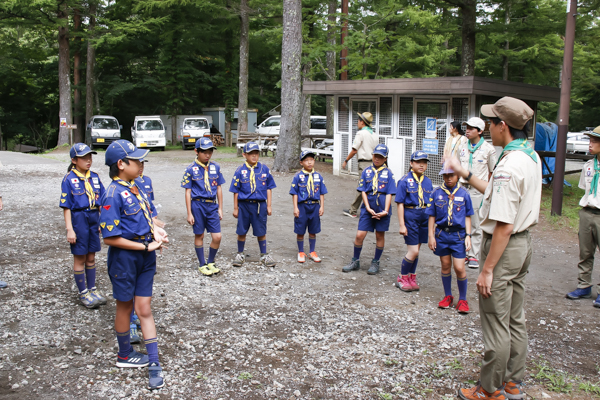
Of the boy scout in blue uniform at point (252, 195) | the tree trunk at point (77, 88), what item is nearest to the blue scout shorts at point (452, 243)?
the boy scout in blue uniform at point (252, 195)

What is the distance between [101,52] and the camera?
34.9 m

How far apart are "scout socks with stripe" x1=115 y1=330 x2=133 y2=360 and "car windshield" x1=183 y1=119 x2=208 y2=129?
86.5 feet

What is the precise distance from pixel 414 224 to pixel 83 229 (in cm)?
390

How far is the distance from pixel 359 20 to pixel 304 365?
1848 centimetres

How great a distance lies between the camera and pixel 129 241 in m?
4.03

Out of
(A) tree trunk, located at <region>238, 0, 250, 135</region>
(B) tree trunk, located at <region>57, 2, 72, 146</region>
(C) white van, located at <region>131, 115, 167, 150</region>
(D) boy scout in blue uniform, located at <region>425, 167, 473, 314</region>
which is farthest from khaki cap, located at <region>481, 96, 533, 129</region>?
(B) tree trunk, located at <region>57, 2, 72, 146</region>

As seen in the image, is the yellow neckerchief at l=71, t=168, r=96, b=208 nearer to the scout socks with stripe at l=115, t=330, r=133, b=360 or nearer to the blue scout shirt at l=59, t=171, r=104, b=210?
the blue scout shirt at l=59, t=171, r=104, b=210

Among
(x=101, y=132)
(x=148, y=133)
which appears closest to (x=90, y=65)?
(x=101, y=132)

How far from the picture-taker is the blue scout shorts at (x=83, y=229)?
5516mm

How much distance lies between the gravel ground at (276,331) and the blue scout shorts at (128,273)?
2.29 feet

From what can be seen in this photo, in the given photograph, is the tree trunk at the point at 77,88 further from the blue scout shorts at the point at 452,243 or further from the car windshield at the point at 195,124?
the blue scout shorts at the point at 452,243

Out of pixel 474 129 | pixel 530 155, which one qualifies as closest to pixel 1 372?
pixel 530 155

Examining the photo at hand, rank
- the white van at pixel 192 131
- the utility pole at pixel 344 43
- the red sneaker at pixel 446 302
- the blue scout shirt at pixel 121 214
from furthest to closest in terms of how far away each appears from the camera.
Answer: the white van at pixel 192 131 → the utility pole at pixel 344 43 → the red sneaker at pixel 446 302 → the blue scout shirt at pixel 121 214

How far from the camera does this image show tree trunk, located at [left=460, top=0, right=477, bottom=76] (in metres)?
14.9
